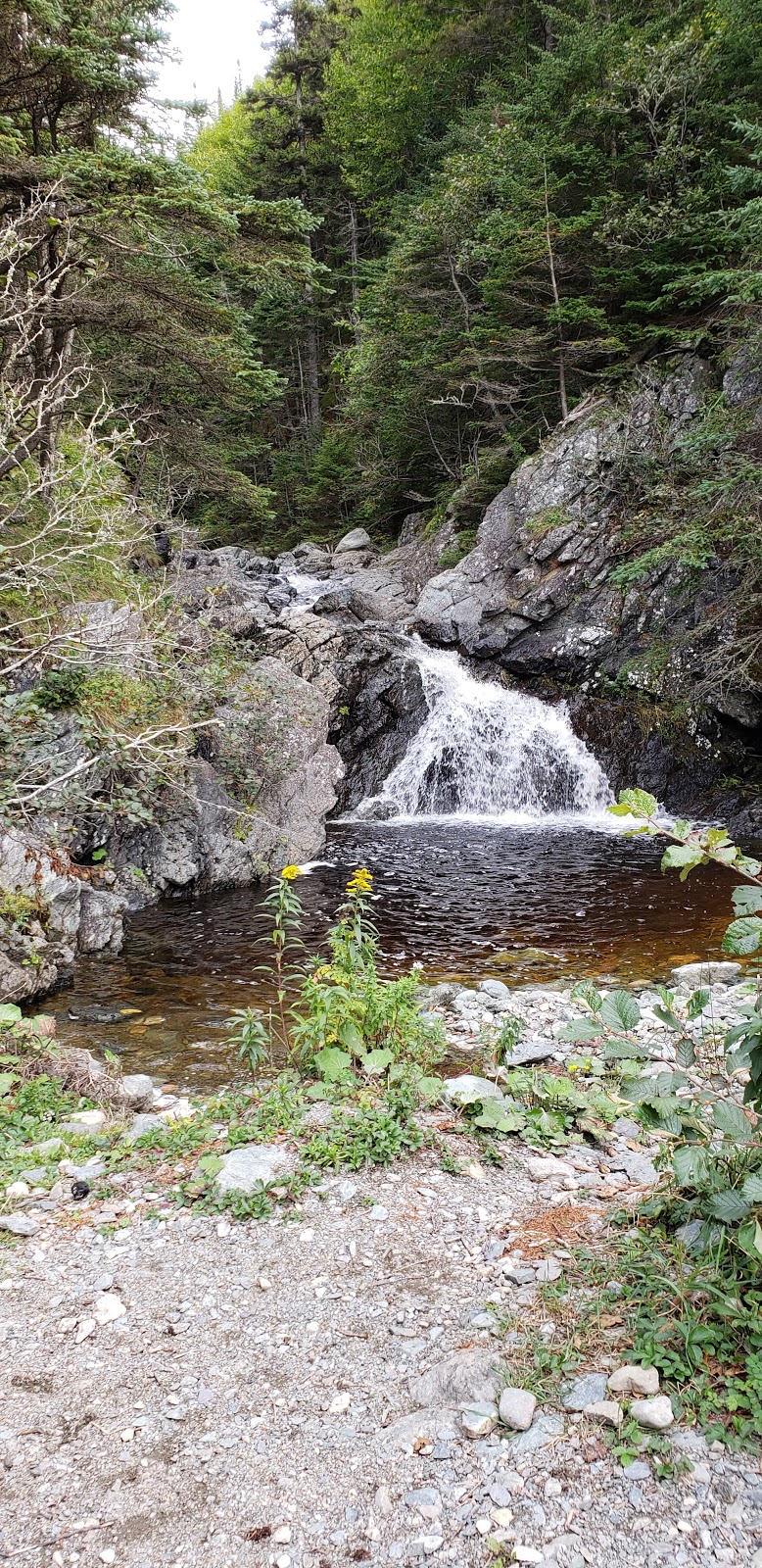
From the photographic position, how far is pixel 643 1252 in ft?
9.03

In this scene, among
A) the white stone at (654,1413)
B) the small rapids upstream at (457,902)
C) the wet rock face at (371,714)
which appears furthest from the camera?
the wet rock face at (371,714)

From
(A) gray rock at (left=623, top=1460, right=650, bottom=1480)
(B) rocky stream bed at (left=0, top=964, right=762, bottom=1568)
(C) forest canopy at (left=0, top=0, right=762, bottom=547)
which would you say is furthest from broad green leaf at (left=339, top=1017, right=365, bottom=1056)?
(C) forest canopy at (left=0, top=0, right=762, bottom=547)

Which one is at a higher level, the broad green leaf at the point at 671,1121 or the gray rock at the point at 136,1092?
the broad green leaf at the point at 671,1121

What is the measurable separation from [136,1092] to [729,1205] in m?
3.78

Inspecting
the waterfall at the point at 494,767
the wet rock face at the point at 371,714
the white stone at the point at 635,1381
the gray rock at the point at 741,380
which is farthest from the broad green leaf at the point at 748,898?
the gray rock at the point at 741,380

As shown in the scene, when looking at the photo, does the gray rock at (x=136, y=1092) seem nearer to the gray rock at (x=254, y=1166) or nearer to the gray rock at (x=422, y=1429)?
the gray rock at (x=254, y=1166)

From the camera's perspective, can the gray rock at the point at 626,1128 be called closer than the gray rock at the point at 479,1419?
No

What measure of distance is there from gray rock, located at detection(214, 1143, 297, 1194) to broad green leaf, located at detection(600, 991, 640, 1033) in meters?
1.89

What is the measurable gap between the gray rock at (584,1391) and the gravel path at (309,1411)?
0.12 feet

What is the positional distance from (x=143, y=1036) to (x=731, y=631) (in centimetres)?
1226

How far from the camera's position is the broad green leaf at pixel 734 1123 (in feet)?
7.82

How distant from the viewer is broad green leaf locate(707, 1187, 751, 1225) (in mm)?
2281

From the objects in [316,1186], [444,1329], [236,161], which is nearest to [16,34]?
[316,1186]

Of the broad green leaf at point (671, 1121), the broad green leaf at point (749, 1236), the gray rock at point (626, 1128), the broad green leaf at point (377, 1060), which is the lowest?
the gray rock at point (626, 1128)
